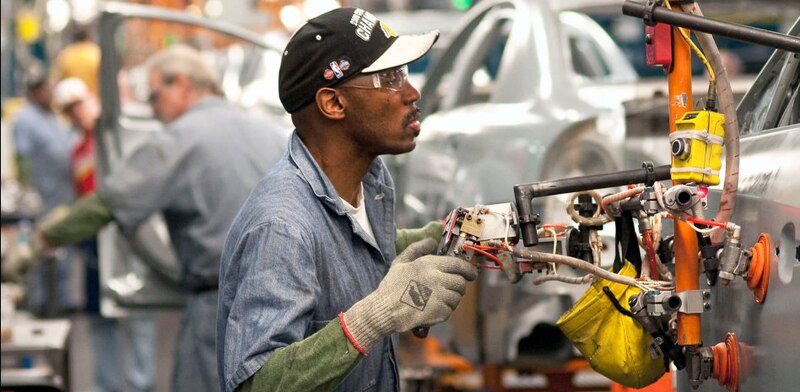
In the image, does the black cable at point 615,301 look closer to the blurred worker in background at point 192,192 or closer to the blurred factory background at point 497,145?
the blurred factory background at point 497,145

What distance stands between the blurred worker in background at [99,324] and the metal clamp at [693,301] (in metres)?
5.86

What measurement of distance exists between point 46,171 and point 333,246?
1114cm

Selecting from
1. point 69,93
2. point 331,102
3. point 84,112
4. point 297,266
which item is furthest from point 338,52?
point 69,93

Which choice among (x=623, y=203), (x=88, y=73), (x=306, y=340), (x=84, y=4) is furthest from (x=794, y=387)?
(x=84, y=4)

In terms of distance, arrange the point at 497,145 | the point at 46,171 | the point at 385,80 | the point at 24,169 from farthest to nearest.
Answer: the point at 24,169
the point at 46,171
the point at 497,145
the point at 385,80

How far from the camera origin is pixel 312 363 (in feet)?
11.3

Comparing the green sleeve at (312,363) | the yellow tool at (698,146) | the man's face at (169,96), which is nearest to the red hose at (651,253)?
the yellow tool at (698,146)

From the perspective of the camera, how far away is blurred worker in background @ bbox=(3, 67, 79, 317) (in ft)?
45.1

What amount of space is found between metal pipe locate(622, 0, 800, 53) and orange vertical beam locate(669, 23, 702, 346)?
16 centimetres

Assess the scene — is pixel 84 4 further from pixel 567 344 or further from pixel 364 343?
pixel 364 343

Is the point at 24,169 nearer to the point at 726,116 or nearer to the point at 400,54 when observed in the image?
the point at 400,54

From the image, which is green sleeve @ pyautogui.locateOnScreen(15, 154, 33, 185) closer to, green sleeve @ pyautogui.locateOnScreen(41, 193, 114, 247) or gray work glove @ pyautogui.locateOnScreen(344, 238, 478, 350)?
green sleeve @ pyautogui.locateOnScreen(41, 193, 114, 247)

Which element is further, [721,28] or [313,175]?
[313,175]

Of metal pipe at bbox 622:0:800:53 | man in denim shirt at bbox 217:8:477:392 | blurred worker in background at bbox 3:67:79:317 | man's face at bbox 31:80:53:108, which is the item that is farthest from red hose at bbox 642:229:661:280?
man's face at bbox 31:80:53:108
